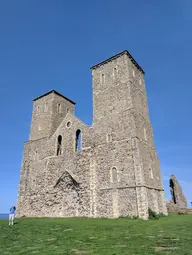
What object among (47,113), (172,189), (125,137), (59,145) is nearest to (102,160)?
(125,137)

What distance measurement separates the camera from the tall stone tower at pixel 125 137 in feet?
60.7

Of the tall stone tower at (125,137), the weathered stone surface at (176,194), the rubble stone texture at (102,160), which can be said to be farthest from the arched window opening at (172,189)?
the rubble stone texture at (102,160)

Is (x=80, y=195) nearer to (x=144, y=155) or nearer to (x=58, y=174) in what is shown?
(x=58, y=174)

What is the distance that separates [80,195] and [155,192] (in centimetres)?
765

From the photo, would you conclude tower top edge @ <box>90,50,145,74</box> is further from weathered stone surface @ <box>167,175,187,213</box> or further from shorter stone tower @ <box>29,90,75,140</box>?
weathered stone surface @ <box>167,175,187,213</box>

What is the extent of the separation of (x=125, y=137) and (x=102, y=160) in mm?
3400

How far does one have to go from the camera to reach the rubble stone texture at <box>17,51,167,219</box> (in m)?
19.1

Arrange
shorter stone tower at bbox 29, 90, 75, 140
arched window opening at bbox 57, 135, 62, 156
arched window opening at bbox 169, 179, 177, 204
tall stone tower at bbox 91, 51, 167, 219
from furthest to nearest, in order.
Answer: arched window opening at bbox 169, 179, 177, 204
shorter stone tower at bbox 29, 90, 75, 140
arched window opening at bbox 57, 135, 62, 156
tall stone tower at bbox 91, 51, 167, 219

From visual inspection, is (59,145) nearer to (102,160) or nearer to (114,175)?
(102,160)

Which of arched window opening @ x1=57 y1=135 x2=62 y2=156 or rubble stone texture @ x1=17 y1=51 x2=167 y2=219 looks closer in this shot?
rubble stone texture @ x1=17 y1=51 x2=167 y2=219

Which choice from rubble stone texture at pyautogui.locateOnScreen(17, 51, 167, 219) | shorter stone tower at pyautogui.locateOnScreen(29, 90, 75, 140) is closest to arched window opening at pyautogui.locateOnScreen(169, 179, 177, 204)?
rubble stone texture at pyautogui.locateOnScreen(17, 51, 167, 219)

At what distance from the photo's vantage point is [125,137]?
20641 mm

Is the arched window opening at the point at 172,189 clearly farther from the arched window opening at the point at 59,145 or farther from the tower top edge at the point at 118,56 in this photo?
the arched window opening at the point at 59,145

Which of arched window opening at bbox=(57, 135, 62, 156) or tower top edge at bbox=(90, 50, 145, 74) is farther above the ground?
tower top edge at bbox=(90, 50, 145, 74)
